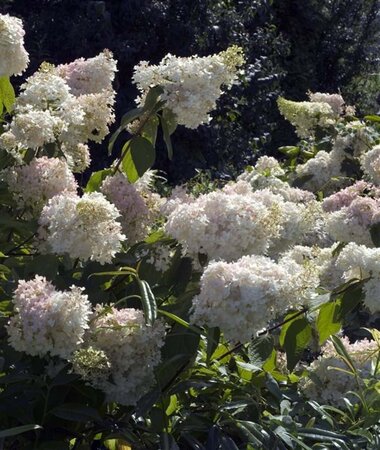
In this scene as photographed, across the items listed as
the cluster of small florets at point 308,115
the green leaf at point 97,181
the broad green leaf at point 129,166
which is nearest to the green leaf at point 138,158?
the broad green leaf at point 129,166

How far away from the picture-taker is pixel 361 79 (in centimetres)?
1099

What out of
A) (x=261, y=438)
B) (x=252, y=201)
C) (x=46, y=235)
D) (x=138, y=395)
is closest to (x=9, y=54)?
(x=46, y=235)

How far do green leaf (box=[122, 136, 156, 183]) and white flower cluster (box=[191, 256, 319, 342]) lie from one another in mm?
496

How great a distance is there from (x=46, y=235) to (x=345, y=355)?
637 millimetres

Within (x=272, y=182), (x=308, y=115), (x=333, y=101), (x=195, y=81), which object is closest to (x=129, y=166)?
(x=195, y=81)

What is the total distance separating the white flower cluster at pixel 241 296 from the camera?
171 cm

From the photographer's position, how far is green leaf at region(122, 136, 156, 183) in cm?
220

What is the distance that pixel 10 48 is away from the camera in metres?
2.22

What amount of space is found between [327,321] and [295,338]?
78mm

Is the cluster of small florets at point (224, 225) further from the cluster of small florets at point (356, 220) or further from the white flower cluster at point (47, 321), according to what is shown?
the cluster of small florets at point (356, 220)

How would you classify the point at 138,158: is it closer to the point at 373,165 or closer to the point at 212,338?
the point at 212,338

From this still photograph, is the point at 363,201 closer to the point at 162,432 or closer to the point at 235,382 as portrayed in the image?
the point at 235,382

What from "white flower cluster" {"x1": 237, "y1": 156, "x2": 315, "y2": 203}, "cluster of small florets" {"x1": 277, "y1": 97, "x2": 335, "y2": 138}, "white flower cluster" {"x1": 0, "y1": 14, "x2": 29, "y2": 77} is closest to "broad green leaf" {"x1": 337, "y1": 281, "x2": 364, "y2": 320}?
"white flower cluster" {"x1": 0, "y1": 14, "x2": 29, "y2": 77}

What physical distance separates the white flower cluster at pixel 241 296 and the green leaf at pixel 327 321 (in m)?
0.26
